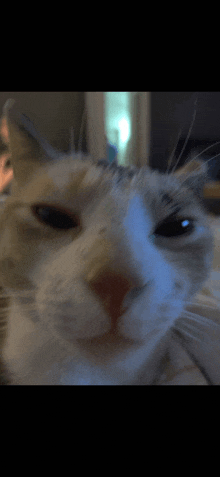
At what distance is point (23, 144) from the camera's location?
18.4 inches

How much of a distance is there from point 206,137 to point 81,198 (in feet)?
0.72

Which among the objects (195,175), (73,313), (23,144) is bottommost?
(73,313)

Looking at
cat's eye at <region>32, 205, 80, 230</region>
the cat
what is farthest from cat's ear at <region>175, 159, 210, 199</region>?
cat's eye at <region>32, 205, 80, 230</region>

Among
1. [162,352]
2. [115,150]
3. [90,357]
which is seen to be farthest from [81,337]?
[115,150]

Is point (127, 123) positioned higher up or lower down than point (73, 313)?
higher up

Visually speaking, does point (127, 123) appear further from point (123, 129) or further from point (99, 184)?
point (99, 184)

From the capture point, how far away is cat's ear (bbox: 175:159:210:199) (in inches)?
18.6

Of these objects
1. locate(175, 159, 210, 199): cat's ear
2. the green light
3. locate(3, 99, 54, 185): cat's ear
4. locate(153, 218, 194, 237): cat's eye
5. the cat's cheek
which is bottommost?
the cat's cheek

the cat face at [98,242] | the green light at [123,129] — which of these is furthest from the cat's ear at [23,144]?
the green light at [123,129]

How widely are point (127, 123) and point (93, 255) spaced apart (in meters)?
0.21

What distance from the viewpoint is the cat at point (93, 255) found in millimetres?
420

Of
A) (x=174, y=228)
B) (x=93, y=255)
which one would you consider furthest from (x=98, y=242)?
(x=174, y=228)

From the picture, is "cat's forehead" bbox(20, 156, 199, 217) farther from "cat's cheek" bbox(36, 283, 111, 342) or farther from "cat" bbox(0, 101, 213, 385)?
"cat's cheek" bbox(36, 283, 111, 342)

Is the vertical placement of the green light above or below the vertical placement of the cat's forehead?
above
